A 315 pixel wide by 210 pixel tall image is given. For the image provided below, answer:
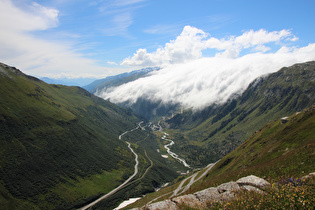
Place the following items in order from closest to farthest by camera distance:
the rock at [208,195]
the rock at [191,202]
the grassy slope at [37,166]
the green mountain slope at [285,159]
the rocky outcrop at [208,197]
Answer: the rock at [191,202] → the rocky outcrop at [208,197] → the rock at [208,195] → the green mountain slope at [285,159] → the grassy slope at [37,166]

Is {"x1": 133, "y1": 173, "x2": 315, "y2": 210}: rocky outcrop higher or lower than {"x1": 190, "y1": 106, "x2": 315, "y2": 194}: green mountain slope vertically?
higher

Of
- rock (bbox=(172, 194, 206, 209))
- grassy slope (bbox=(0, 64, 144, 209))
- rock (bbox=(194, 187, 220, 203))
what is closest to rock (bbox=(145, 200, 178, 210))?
rock (bbox=(172, 194, 206, 209))

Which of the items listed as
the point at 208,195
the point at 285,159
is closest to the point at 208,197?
the point at 208,195

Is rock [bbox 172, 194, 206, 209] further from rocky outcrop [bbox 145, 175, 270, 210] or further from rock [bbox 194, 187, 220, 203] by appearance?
rock [bbox 194, 187, 220, 203]

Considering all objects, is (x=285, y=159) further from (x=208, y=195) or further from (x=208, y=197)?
(x=208, y=197)

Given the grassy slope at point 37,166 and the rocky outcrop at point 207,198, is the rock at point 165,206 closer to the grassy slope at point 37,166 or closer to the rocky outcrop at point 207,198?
the rocky outcrop at point 207,198

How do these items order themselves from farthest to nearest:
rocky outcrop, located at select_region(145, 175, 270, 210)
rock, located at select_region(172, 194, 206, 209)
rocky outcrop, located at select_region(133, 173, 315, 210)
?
rocky outcrop, located at select_region(145, 175, 270, 210) → rocky outcrop, located at select_region(133, 173, 315, 210) → rock, located at select_region(172, 194, 206, 209)

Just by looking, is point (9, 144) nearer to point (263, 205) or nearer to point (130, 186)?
point (130, 186)

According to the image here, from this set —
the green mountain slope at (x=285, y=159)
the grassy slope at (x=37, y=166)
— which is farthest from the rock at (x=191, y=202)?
the grassy slope at (x=37, y=166)

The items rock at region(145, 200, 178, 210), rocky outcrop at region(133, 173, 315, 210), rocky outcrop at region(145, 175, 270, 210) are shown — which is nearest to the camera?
rocky outcrop at region(133, 173, 315, 210)

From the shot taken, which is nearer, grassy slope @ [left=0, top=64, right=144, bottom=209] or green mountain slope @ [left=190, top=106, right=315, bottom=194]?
green mountain slope @ [left=190, top=106, right=315, bottom=194]

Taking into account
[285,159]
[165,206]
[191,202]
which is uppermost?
[165,206]
